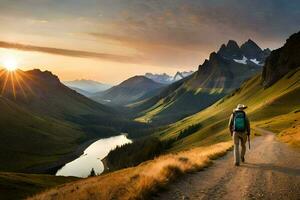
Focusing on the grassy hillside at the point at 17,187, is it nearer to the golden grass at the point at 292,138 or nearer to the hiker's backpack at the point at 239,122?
the golden grass at the point at 292,138

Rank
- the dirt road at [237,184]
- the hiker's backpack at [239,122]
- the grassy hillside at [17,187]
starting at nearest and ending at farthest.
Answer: the dirt road at [237,184] < the hiker's backpack at [239,122] < the grassy hillside at [17,187]

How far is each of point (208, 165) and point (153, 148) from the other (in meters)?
154

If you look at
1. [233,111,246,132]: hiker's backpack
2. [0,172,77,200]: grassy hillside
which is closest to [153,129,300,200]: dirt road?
[233,111,246,132]: hiker's backpack

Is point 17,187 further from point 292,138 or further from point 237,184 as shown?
point 237,184

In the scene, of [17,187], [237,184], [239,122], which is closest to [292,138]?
[239,122]

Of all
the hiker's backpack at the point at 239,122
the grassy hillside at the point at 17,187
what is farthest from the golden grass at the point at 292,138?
the grassy hillside at the point at 17,187

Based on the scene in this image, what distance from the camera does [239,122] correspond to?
2545cm

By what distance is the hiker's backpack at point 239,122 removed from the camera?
2542 centimetres

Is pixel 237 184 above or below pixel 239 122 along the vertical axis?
below

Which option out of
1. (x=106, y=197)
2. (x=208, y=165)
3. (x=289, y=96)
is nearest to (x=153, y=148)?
(x=289, y=96)

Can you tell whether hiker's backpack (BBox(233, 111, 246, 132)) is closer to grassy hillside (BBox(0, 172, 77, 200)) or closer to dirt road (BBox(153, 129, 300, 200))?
dirt road (BBox(153, 129, 300, 200))

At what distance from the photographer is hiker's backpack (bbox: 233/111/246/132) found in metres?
25.4

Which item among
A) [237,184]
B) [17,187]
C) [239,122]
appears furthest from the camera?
[17,187]

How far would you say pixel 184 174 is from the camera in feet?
67.6
